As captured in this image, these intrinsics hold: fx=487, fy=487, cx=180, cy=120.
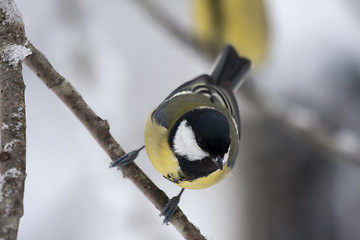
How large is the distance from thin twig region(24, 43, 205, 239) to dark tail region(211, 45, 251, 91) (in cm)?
63

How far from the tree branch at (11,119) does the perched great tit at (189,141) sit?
0.26m

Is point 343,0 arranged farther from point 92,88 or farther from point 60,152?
point 60,152

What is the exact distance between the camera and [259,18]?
217cm

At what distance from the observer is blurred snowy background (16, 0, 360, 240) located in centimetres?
208

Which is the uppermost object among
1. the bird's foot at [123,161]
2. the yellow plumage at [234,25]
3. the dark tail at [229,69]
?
the yellow plumage at [234,25]

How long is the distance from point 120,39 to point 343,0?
1191 mm

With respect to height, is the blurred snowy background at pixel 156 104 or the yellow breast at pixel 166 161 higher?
the blurred snowy background at pixel 156 104

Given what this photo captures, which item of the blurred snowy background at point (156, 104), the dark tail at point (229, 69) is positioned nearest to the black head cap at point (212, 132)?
the dark tail at point (229, 69)

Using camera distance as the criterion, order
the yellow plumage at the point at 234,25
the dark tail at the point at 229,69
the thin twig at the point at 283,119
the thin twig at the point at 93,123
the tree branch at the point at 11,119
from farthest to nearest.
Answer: the yellow plumage at the point at 234,25, the thin twig at the point at 283,119, the dark tail at the point at 229,69, the thin twig at the point at 93,123, the tree branch at the point at 11,119

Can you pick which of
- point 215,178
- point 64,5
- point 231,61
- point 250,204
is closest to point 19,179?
point 215,178

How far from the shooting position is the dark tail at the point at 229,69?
1.50 meters

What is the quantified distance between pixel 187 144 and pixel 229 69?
50 cm

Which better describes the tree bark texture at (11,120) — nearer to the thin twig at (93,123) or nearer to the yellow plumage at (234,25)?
the thin twig at (93,123)

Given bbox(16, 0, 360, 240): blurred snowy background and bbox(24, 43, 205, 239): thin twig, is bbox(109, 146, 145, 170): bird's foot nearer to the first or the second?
bbox(24, 43, 205, 239): thin twig
